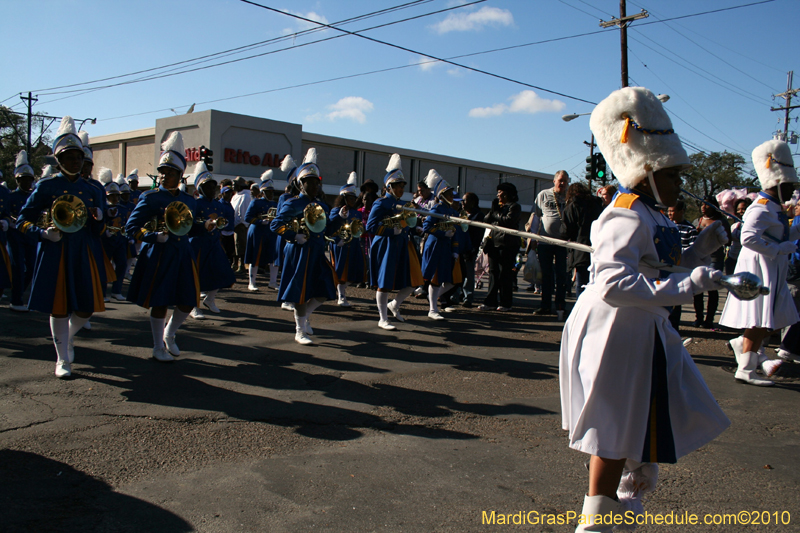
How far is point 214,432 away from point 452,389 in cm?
231

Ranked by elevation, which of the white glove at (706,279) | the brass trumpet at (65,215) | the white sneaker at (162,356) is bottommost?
the white sneaker at (162,356)

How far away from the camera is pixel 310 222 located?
699 cm

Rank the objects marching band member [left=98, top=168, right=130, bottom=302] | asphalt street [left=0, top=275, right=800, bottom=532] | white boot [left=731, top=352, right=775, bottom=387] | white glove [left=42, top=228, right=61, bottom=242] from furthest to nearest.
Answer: marching band member [left=98, top=168, right=130, bottom=302] < white boot [left=731, top=352, right=775, bottom=387] < white glove [left=42, top=228, right=61, bottom=242] < asphalt street [left=0, top=275, right=800, bottom=532]

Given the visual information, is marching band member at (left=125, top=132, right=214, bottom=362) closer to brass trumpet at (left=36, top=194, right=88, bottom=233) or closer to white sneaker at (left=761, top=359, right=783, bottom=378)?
brass trumpet at (left=36, top=194, right=88, bottom=233)

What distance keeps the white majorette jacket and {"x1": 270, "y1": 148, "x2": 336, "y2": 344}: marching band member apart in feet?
15.4

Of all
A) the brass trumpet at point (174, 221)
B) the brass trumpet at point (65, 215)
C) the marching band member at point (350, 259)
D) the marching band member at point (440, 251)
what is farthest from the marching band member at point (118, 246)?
the marching band member at point (440, 251)

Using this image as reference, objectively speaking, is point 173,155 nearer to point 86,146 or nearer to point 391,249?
point 86,146

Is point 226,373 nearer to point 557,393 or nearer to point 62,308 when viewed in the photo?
point 62,308

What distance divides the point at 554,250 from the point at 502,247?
104 centimetres

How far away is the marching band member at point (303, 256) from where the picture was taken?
689 centimetres

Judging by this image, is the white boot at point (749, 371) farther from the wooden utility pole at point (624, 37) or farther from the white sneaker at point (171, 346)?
the wooden utility pole at point (624, 37)

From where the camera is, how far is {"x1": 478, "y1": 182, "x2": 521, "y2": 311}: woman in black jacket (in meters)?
10.2

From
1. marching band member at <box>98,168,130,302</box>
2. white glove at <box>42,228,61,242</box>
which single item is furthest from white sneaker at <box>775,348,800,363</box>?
marching band member at <box>98,168,130,302</box>

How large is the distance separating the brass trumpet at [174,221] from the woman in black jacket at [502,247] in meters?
5.75
